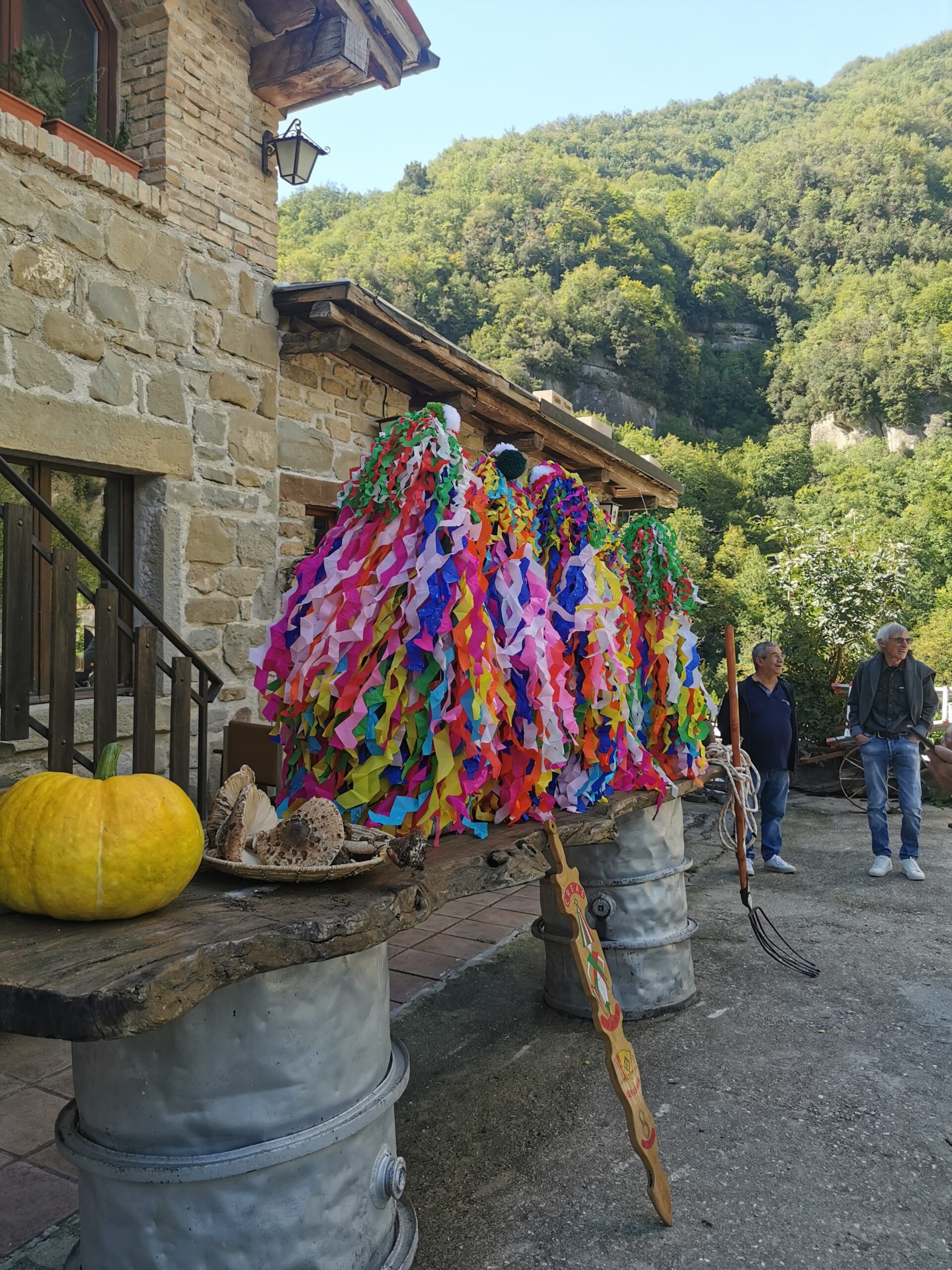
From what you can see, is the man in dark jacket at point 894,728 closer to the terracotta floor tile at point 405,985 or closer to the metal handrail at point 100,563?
the terracotta floor tile at point 405,985

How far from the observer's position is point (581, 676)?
279cm

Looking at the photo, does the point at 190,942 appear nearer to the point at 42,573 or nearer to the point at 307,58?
the point at 42,573

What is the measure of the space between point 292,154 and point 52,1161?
16.8ft

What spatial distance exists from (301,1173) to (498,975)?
249 centimetres

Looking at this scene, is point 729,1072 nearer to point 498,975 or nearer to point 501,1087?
A: point 501,1087

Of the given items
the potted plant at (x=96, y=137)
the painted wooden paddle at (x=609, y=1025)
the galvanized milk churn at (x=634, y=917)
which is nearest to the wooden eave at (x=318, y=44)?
the potted plant at (x=96, y=137)

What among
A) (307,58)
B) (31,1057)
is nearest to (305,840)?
(31,1057)

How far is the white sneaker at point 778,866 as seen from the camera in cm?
623

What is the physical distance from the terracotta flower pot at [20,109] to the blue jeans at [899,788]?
6.18m

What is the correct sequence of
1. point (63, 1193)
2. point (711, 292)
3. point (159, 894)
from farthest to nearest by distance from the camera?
point (711, 292) < point (63, 1193) < point (159, 894)

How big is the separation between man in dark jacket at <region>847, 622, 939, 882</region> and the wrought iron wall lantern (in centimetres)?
487

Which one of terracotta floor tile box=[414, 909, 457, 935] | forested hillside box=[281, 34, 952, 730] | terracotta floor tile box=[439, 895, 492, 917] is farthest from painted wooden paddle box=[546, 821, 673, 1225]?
→ forested hillside box=[281, 34, 952, 730]

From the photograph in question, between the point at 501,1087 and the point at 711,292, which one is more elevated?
the point at 711,292

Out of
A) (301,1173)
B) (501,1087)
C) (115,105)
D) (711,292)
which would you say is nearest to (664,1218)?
(501,1087)
